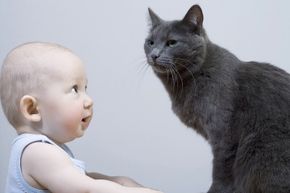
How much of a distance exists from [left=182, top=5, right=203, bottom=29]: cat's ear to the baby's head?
18.1 inches

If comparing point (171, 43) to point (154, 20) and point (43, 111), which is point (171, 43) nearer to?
point (154, 20)

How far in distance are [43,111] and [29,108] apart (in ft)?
0.09

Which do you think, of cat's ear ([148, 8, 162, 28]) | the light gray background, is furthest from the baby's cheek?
the light gray background

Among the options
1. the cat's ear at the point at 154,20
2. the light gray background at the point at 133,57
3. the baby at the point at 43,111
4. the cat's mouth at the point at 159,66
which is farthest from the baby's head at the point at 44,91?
the light gray background at the point at 133,57

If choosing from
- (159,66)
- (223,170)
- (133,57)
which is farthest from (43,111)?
(133,57)

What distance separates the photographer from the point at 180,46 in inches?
50.4

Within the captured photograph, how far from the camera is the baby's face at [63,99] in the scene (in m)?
0.88

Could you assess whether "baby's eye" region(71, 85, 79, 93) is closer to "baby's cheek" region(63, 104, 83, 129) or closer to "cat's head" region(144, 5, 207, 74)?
"baby's cheek" region(63, 104, 83, 129)

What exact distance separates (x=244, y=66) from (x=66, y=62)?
0.63 metres

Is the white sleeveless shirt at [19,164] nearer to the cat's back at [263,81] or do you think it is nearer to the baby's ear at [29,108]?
the baby's ear at [29,108]

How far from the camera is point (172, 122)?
5.77 feet

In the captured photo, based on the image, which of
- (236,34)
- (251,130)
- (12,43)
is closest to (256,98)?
(251,130)

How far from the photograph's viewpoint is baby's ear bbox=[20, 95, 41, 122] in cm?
87

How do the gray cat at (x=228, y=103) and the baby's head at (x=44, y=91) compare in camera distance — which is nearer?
the baby's head at (x=44, y=91)
